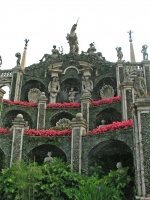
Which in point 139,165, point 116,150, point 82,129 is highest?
point 82,129

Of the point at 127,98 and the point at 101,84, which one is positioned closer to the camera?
the point at 127,98

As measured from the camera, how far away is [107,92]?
90.7ft

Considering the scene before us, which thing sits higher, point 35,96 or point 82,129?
point 35,96

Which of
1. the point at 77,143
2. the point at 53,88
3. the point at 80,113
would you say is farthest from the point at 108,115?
the point at 53,88

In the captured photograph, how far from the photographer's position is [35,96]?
2886 cm

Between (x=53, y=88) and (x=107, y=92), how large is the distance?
16.8 feet

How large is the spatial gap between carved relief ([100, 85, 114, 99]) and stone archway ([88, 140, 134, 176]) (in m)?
10.6

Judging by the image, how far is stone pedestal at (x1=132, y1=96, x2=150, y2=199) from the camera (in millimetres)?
12320

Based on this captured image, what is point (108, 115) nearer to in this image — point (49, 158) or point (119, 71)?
point (119, 71)

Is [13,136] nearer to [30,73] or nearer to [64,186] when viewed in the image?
[64,186]

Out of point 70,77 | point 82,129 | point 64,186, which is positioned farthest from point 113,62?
point 64,186

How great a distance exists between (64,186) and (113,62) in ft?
55.2

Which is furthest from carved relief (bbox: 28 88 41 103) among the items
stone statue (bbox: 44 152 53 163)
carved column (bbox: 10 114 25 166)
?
stone statue (bbox: 44 152 53 163)

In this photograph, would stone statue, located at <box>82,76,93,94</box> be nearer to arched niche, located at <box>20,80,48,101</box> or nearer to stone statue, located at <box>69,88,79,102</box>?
stone statue, located at <box>69,88,79,102</box>
